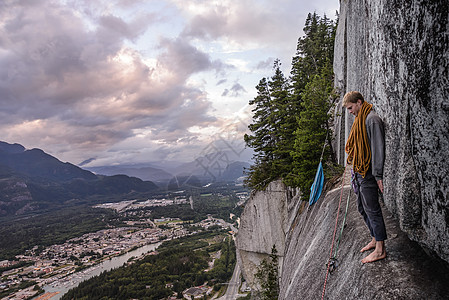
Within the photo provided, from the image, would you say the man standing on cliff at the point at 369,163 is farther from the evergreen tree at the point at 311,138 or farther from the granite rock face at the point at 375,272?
the evergreen tree at the point at 311,138

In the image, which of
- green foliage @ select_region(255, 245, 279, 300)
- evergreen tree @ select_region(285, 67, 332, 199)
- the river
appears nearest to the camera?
evergreen tree @ select_region(285, 67, 332, 199)

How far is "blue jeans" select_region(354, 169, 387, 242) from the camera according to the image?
3874mm

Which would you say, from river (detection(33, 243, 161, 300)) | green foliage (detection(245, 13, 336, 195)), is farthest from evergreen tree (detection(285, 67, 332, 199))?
river (detection(33, 243, 161, 300))

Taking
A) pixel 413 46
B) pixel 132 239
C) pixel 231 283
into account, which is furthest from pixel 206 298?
pixel 132 239

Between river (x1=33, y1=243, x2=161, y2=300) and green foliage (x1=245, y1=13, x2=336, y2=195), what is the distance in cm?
5517

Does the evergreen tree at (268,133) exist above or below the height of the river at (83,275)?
above

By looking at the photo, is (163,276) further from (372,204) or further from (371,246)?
(372,204)

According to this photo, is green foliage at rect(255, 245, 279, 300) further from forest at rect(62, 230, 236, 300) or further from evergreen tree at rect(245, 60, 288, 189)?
forest at rect(62, 230, 236, 300)

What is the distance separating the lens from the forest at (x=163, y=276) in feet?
154

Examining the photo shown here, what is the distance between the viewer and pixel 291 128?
20.2 metres

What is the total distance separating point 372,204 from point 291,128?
1674cm

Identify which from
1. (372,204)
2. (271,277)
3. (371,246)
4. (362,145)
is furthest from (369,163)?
(271,277)

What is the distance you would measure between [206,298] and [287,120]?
37843mm

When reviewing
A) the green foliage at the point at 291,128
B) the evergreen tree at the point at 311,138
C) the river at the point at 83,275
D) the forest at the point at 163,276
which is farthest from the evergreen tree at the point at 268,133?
the river at the point at 83,275
